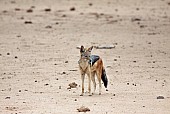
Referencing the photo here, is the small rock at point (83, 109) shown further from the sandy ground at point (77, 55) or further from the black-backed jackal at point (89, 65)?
the black-backed jackal at point (89, 65)

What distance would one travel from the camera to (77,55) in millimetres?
18781

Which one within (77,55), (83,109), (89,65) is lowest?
(83,109)

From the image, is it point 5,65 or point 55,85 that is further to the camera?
point 5,65

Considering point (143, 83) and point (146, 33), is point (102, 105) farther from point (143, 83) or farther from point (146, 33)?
point (146, 33)

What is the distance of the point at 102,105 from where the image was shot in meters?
12.0

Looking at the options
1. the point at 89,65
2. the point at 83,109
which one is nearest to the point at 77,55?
the point at 89,65

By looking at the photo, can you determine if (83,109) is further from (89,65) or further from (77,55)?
(77,55)

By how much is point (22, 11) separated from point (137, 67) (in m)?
16.9

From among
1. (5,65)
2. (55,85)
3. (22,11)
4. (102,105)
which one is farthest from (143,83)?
(22,11)

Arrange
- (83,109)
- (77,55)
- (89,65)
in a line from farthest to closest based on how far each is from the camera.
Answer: (77,55) < (89,65) < (83,109)

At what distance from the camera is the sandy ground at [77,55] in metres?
12.3

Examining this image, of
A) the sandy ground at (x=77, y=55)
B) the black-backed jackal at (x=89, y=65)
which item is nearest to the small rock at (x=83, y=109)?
the sandy ground at (x=77, y=55)

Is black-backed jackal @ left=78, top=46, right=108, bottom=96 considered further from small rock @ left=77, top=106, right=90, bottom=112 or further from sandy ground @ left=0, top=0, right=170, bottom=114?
small rock @ left=77, top=106, right=90, bottom=112

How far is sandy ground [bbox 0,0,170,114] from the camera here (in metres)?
12.3
